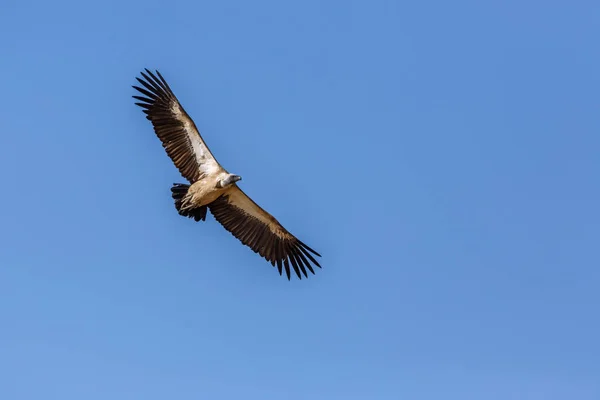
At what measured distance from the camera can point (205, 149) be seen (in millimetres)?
25094

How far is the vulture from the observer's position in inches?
982

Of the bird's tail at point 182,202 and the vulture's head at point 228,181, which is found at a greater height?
the vulture's head at point 228,181

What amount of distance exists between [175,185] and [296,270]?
4037mm

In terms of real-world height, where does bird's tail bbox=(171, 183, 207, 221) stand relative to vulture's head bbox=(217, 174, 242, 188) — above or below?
below

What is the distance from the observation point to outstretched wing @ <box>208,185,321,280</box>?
25938 mm

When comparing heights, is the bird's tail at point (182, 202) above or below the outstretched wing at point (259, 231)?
below

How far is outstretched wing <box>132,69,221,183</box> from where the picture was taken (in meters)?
25.2

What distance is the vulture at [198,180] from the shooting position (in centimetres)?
2494

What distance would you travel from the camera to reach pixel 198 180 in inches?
993

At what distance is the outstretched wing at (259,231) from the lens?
25.9 meters

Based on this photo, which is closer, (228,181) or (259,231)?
(228,181)

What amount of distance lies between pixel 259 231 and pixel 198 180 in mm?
2284

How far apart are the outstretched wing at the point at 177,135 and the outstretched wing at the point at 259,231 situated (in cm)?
100

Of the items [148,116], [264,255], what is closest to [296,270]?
[264,255]
